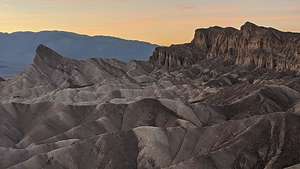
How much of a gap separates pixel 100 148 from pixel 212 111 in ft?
78.7

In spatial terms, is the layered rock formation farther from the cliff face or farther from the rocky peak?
the rocky peak

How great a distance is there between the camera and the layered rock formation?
64.8 metres

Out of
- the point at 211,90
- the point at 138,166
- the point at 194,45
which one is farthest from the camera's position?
the point at 194,45

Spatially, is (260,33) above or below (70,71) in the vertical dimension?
above

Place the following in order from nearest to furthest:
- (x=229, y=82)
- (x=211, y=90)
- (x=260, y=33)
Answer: (x=211, y=90)
(x=229, y=82)
(x=260, y=33)

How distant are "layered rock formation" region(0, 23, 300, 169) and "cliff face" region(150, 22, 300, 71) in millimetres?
982

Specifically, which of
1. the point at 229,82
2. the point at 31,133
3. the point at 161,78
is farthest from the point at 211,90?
the point at 31,133

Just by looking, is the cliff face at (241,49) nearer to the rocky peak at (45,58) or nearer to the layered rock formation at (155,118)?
the layered rock formation at (155,118)

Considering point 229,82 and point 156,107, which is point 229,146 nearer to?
point 156,107

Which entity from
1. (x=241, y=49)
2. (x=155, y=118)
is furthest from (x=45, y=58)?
(x=155, y=118)

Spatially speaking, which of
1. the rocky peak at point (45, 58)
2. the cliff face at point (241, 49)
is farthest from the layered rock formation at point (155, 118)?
the rocky peak at point (45, 58)

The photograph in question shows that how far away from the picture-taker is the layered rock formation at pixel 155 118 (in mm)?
64750

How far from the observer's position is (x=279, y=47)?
130 m

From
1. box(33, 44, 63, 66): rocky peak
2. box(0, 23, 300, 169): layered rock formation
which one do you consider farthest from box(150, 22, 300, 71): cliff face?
box(33, 44, 63, 66): rocky peak
